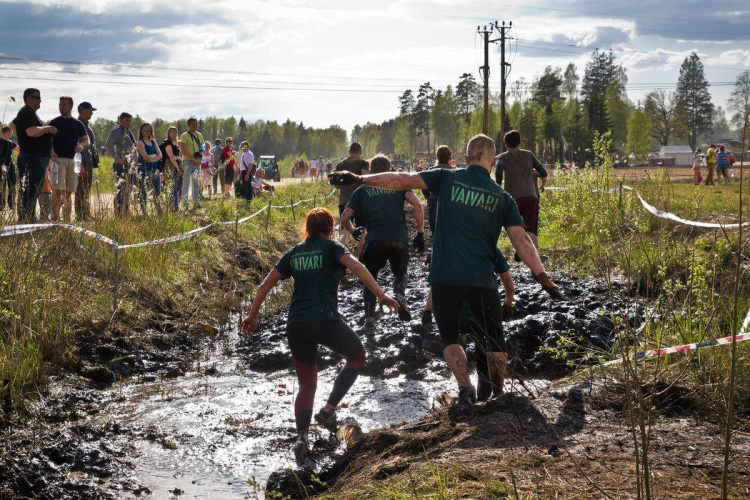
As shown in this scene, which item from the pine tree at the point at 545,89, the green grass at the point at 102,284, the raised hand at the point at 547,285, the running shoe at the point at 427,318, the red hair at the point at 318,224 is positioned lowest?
the running shoe at the point at 427,318

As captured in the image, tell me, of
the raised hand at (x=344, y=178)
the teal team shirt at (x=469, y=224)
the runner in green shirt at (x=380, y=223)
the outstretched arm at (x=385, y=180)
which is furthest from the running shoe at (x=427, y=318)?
the raised hand at (x=344, y=178)

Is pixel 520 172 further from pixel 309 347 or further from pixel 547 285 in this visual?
pixel 309 347

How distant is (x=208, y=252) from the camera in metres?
13.1

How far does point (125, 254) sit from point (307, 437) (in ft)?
18.6

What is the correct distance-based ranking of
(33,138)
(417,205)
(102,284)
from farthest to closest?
(33,138), (417,205), (102,284)

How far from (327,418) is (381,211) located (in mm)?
3889

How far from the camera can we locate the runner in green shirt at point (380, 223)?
9734 millimetres

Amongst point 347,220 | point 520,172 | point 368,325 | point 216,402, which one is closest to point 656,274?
point 520,172

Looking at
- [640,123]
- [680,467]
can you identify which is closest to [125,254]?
[680,467]

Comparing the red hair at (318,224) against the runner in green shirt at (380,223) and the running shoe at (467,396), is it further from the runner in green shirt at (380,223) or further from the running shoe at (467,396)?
the runner in green shirt at (380,223)

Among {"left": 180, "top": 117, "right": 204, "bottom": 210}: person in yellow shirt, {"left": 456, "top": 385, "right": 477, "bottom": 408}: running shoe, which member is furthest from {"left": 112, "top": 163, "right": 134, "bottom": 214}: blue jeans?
{"left": 456, "top": 385, "right": 477, "bottom": 408}: running shoe

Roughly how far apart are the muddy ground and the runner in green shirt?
0.79 m

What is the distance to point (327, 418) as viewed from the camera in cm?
627

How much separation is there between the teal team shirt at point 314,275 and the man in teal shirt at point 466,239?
0.50 m
